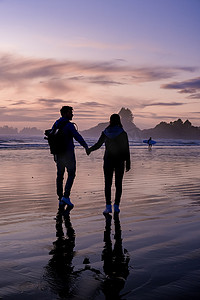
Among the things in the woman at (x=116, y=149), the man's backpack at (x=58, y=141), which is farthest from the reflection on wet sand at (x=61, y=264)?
the man's backpack at (x=58, y=141)

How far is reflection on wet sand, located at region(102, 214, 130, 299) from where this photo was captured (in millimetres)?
3203

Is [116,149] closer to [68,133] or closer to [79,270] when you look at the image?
[68,133]

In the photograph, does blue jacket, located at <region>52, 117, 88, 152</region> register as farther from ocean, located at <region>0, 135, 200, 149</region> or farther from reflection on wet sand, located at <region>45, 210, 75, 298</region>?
ocean, located at <region>0, 135, 200, 149</region>

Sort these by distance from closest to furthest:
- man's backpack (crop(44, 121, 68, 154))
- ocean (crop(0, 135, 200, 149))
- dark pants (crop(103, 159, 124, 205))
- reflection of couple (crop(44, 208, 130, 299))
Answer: reflection of couple (crop(44, 208, 130, 299)), dark pants (crop(103, 159, 124, 205)), man's backpack (crop(44, 121, 68, 154)), ocean (crop(0, 135, 200, 149))

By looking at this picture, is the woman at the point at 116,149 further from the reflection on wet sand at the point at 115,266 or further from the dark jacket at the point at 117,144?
the reflection on wet sand at the point at 115,266

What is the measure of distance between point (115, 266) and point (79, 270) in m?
0.42

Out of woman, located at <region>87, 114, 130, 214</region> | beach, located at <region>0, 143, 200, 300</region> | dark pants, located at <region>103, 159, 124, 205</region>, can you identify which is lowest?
beach, located at <region>0, 143, 200, 300</region>

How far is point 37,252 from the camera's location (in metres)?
4.40

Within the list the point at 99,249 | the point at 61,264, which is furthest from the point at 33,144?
the point at 61,264

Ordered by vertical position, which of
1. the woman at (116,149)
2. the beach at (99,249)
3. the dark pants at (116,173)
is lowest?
the beach at (99,249)

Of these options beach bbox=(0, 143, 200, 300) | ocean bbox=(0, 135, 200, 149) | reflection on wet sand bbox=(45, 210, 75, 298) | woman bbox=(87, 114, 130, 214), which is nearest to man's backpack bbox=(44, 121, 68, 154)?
woman bbox=(87, 114, 130, 214)

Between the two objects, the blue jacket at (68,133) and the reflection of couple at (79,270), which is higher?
the blue jacket at (68,133)

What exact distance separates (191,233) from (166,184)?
21.1 ft

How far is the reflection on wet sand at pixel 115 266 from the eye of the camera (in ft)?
10.5
